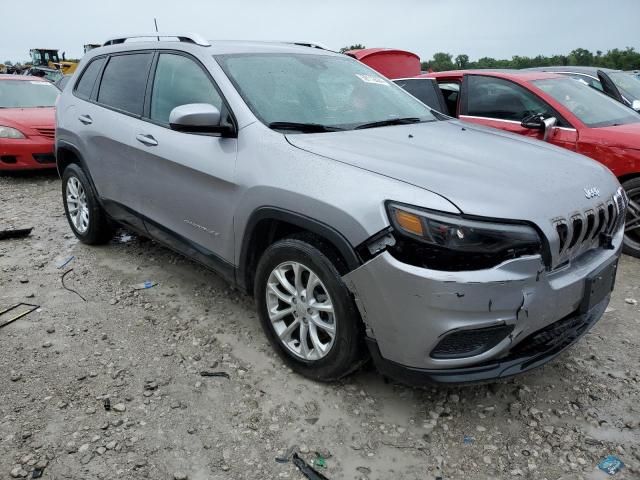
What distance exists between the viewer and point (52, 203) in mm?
6414

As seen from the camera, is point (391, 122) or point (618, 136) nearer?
point (391, 122)

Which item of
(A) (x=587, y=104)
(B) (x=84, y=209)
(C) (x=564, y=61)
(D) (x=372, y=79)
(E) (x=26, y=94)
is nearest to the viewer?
(D) (x=372, y=79)

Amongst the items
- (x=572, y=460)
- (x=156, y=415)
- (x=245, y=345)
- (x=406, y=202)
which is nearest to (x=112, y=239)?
(x=245, y=345)

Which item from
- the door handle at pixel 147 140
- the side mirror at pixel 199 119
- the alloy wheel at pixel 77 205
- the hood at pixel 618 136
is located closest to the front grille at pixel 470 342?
the side mirror at pixel 199 119

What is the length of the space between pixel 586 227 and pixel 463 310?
0.77 metres

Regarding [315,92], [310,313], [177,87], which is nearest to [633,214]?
[315,92]

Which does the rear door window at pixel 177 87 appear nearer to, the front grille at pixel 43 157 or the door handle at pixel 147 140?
the door handle at pixel 147 140

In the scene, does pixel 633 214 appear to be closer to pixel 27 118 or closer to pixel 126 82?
pixel 126 82

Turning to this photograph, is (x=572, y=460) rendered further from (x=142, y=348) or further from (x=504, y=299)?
(x=142, y=348)

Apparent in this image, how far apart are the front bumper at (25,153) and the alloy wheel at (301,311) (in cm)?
594

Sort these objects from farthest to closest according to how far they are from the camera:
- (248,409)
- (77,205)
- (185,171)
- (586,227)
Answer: (77,205) < (185,171) < (248,409) < (586,227)

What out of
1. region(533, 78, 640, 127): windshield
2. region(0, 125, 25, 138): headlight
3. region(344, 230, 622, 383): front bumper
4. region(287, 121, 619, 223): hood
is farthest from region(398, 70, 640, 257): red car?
region(0, 125, 25, 138): headlight

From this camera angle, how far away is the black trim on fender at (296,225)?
228cm

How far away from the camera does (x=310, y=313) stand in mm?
2629
